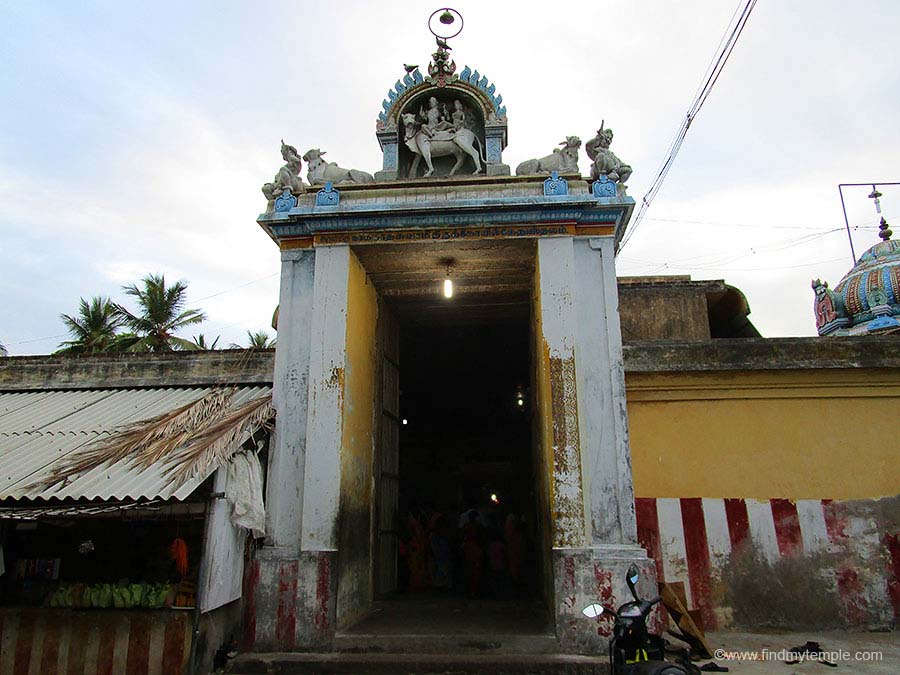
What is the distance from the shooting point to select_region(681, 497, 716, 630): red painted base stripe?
7262mm

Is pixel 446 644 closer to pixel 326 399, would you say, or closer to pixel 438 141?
pixel 326 399

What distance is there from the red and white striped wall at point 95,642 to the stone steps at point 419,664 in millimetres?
642

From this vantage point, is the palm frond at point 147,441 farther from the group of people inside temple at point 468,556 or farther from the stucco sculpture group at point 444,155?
the group of people inside temple at point 468,556

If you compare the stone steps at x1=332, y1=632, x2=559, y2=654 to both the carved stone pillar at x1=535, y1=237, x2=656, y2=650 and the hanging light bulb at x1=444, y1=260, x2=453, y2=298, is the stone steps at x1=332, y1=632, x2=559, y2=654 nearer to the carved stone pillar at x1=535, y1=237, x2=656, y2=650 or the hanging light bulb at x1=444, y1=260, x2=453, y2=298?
the carved stone pillar at x1=535, y1=237, x2=656, y2=650

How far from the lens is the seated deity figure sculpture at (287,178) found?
8.07 meters

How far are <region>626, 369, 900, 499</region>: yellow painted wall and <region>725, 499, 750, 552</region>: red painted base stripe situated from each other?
18 centimetres

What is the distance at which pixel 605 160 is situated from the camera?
7.74 m

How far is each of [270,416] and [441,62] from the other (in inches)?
226

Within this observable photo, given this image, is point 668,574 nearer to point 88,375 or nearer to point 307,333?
→ point 307,333

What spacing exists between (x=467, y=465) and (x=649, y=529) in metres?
9.05

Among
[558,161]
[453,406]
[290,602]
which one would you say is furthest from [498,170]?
[453,406]

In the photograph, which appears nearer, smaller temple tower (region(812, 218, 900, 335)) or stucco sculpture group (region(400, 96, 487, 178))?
stucco sculpture group (region(400, 96, 487, 178))

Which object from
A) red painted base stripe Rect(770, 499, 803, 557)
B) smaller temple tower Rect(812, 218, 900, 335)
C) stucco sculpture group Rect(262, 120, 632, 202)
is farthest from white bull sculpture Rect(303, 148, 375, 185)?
smaller temple tower Rect(812, 218, 900, 335)

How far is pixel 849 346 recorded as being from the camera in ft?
26.1
